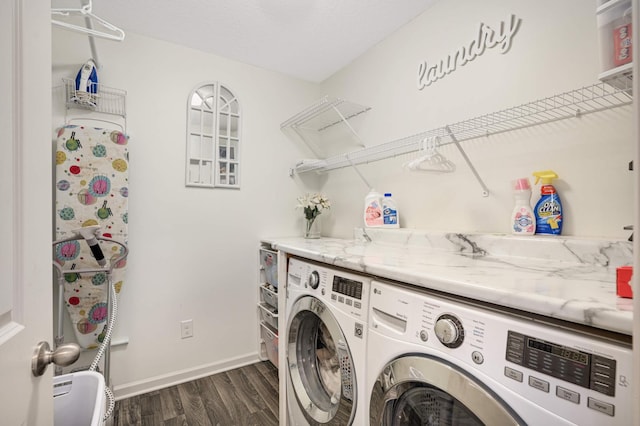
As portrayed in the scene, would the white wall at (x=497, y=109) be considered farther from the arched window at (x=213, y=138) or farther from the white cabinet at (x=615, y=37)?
the arched window at (x=213, y=138)

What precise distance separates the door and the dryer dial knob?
2.84ft

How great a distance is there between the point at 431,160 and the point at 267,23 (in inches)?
55.0

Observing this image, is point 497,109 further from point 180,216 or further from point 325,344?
point 180,216

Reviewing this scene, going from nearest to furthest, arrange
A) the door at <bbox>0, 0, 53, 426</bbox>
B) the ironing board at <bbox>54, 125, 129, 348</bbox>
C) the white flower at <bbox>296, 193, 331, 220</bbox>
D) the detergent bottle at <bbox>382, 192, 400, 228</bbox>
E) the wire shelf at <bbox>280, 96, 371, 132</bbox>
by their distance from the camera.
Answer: the door at <bbox>0, 0, 53, 426</bbox> → the ironing board at <bbox>54, 125, 129, 348</bbox> → the detergent bottle at <bbox>382, 192, 400, 228</bbox> → the wire shelf at <bbox>280, 96, 371, 132</bbox> → the white flower at <bbox>296, 193, 331, 220</bbox>

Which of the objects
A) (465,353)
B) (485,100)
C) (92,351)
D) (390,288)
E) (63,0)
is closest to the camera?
(465,353)

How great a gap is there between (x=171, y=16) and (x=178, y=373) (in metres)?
2.43

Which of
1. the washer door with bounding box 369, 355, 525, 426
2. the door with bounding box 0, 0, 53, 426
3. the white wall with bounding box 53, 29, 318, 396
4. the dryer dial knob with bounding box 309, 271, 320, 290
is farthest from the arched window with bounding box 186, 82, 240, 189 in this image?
the washer door with bounding box 369, 355, 525, 426

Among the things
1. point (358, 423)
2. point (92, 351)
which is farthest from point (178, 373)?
point (358, 423)

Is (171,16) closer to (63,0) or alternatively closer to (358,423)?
(63,0)

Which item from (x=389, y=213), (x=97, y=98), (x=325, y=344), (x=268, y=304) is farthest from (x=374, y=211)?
(x=97, y=98)

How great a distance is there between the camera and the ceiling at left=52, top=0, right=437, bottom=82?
167 centimetres

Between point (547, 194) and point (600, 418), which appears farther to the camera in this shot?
point (547, 194)

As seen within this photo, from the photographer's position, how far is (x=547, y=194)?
3.79 ft

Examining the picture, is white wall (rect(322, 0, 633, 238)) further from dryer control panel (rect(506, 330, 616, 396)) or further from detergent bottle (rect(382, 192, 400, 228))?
dryer control panel (rect(506, 330, 616, 396))
